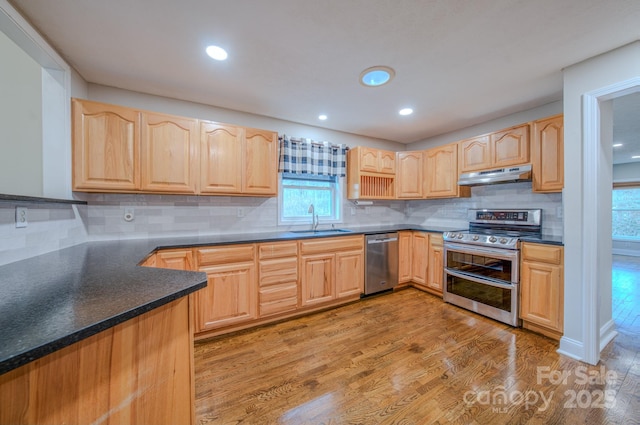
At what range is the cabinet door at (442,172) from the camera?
335 centimetres

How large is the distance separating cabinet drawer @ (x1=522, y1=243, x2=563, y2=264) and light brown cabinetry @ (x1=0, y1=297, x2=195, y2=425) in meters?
2.99

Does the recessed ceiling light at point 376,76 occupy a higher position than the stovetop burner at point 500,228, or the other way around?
the recessed ceiling light at point 376,76

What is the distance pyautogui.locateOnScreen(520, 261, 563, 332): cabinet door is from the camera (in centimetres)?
221


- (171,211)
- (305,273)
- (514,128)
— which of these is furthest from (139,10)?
(514,128)

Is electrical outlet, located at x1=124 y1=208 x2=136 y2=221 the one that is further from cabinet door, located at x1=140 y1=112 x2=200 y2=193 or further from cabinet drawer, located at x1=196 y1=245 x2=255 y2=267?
cabinet drawer, located at x1=196 y1=245 x2=255 y2=267

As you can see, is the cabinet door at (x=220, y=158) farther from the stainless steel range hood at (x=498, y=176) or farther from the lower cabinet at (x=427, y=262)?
the stainless steel range hood at (x=498, y=176)

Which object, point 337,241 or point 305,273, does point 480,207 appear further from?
point 305,273

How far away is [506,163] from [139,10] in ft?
11.8

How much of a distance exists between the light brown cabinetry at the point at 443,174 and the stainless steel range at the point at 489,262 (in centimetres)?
43

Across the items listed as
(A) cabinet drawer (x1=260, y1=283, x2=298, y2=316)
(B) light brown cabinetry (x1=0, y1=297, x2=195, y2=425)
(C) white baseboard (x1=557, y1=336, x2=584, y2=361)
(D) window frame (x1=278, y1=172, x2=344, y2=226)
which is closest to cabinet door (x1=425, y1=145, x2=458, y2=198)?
(D) window frame (x1=278, y1=172, x2=344, y2=226)

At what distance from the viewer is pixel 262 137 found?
9.05ft

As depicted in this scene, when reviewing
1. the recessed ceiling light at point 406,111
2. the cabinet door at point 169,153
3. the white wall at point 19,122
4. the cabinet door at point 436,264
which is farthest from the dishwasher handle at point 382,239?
the white wall at point 19,122

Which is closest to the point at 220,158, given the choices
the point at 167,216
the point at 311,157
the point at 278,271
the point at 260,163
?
Answer: the point at 260,163

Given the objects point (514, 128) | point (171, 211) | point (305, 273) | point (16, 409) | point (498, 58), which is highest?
point (498, 58)
